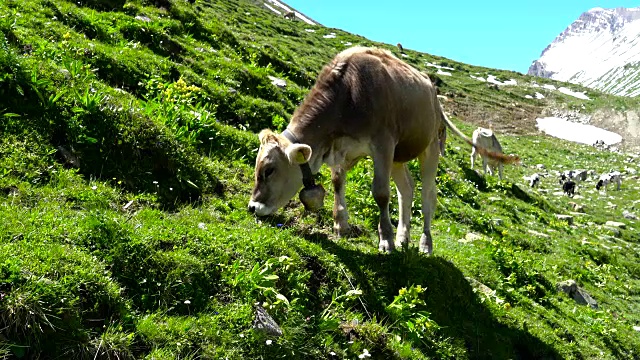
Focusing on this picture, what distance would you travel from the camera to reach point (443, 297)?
8016 millimetres

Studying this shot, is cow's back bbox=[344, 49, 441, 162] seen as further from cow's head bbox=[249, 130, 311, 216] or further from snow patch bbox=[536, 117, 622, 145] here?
snow patch bbox=[536, 117, 622, 145]

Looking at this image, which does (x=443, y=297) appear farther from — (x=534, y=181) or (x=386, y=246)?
(x=534, y=181)

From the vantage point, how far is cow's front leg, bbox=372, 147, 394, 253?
8188 mm

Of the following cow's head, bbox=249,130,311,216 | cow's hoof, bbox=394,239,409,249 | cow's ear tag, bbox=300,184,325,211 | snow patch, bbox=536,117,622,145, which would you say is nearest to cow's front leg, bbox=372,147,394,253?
cow's hoof, bbox=394,239,409,249

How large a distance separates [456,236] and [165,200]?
277 inches

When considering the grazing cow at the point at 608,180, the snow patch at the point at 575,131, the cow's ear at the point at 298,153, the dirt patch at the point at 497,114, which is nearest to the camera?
the cow's ear at the point at 298,153

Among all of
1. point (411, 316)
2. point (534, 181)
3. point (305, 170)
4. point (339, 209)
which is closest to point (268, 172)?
point (305, 170)

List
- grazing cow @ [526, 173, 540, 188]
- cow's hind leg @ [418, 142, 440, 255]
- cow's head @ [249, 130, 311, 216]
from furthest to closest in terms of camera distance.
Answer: grazing cow @ [526, 173, 540, 188]
cow's hind leg @ [418, 142, 440, 255]
cow's head @ [249, 130, 311, 216]

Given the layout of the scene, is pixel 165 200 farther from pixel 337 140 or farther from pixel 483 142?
pixel 483 142

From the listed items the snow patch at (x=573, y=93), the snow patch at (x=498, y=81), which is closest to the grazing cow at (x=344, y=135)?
the snow patch at (x=498, y=81)

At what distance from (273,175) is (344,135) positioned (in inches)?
50.1

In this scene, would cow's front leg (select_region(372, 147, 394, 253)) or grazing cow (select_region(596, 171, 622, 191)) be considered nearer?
cow's front leg (select_region(372, 147, 394, 253))

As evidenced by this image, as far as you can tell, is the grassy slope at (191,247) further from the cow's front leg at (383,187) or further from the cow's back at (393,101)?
the cow's back at (393,101)

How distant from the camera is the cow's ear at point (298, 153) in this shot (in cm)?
736
